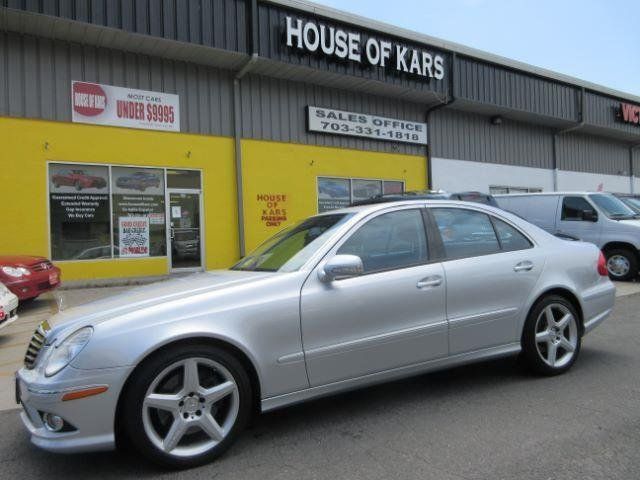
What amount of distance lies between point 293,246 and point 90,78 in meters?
9.31

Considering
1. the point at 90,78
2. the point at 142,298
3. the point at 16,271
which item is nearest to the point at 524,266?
the point at 142,298

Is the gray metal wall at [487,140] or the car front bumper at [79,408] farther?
the gray metal wall at [487,140]

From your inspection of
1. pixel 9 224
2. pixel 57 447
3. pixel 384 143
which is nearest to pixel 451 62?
pixel 384 143

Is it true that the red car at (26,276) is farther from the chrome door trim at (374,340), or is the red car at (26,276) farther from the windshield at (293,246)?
the chrome door trim at (374,340)

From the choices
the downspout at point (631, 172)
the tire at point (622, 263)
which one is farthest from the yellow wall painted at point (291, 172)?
the downspout at point (631, 172)

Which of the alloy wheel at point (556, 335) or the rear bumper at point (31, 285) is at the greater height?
the rear bumper at point (31, 285)

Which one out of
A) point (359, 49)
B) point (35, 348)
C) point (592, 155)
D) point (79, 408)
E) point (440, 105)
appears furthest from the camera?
point (592, 155)

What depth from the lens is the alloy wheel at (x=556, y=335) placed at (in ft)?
14.7

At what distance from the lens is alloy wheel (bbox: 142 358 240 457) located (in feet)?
9.84

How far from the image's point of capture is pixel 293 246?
4.08 metres

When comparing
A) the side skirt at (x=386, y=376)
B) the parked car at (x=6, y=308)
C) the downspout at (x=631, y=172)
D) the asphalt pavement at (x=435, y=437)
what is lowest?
the asphalt pavement at (x=435, y=437)

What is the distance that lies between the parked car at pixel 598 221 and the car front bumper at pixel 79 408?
9.41 m

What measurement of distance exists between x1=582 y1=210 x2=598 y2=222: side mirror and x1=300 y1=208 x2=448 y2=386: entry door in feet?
27.4

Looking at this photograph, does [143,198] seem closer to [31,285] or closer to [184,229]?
[184,229]
